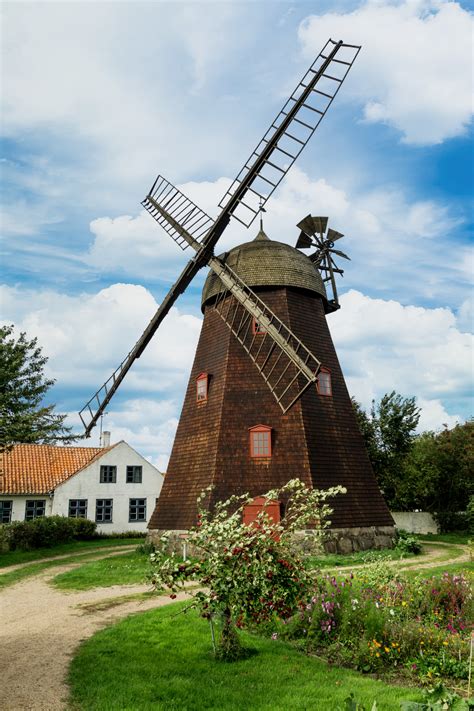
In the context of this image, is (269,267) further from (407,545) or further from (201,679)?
(201,679)

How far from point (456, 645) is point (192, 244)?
59.9 feet

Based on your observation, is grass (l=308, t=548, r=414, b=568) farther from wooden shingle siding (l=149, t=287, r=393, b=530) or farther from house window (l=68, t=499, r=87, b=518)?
house window (l=68, t=499, r=87, b=518)

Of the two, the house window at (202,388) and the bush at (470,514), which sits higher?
the house window at (202,388)

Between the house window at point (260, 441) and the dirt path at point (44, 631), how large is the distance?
6.49m

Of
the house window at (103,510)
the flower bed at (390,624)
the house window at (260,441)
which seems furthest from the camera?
the house window at (103,510)

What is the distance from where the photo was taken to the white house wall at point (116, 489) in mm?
31734

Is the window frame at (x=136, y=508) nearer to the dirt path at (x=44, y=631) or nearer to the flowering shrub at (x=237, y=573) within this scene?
the dirt path at (x=44, y=631)

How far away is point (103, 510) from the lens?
3262 centimetres

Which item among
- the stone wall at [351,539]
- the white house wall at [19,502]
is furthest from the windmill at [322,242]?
the white house wall at [19,502]

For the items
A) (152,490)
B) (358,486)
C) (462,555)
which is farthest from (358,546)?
(152,490)

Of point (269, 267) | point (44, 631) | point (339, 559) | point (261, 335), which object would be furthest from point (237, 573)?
point (269, 267)

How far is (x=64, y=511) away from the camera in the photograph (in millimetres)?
31266

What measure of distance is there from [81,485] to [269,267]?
17.8 meters

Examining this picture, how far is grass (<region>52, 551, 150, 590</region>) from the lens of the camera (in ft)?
50.3
